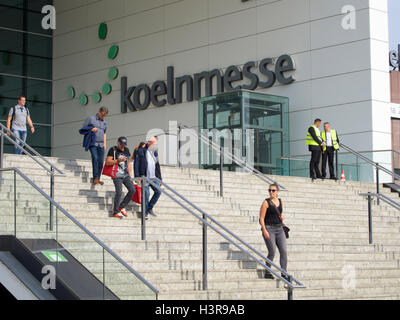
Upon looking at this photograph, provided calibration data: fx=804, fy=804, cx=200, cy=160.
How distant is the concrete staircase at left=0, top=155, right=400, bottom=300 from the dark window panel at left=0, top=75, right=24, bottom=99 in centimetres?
1663

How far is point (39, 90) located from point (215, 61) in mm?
9604

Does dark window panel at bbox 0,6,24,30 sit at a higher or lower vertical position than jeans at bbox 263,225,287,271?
higher

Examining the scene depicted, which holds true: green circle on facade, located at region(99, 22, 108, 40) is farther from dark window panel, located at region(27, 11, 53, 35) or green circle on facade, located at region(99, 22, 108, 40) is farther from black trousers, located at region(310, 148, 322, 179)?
black trousers, located at region(310, 148, 322, 179)

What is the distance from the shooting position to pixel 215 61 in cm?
2662

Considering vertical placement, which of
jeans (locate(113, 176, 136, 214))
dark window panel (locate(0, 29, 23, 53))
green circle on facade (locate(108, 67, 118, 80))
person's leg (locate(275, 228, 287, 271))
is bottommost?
person's leg (locate(275, 228, 287, 271))

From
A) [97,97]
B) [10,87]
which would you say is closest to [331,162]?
[97,97]

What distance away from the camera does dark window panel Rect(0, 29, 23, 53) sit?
104 feet

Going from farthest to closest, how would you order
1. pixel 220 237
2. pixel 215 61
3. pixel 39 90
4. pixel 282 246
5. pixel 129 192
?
pixel 39 90 → pixel 215 61 → pixel 220 237 → pixel 129 192 → pixel 282 246

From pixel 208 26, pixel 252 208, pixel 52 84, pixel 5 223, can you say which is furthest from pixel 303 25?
pixel 5 223

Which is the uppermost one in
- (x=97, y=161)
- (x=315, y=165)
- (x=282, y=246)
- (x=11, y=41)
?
(x=11, y=41)

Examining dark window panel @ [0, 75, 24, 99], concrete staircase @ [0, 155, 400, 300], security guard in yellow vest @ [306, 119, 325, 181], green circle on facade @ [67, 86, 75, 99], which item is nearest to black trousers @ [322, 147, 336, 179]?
security guard in yellow vest @ [306, 119, 325, 181]

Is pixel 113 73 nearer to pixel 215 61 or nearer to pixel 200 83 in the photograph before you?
pixel 200 83

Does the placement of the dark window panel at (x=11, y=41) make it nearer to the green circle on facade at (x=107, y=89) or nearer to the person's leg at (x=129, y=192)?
the green circle on facade at (x=107, y=89)
